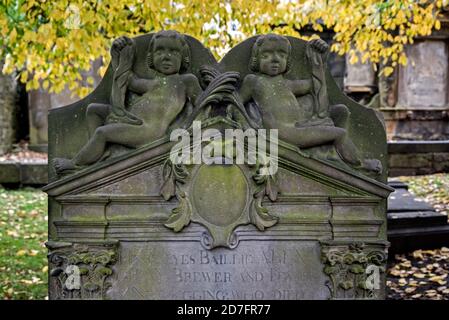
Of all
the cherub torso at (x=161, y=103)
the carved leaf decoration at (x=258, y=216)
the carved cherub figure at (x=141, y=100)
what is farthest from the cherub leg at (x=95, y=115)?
the carved leaf decoration at (x=258, y=216)

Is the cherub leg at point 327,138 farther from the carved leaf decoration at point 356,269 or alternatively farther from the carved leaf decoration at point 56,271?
the carved leaf decoration at point 56,271

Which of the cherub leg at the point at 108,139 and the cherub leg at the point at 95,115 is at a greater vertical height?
the cherub leg at the point at 95,115

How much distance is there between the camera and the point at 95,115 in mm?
3105

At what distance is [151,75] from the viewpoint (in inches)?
125

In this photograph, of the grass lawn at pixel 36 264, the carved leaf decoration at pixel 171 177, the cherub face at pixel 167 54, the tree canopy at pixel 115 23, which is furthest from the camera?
the tree canopy at pixel 115 23

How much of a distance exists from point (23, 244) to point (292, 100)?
461 centimetres

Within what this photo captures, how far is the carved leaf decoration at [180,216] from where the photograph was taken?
119 inches

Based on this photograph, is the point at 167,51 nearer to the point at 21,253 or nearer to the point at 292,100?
the point at 292,100

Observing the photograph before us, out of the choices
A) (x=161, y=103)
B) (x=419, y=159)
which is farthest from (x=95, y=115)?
(x=419, y=159)

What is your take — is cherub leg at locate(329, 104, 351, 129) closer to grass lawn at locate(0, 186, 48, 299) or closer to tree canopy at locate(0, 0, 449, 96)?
tree canopy at locate(0, 0, 449, 96)

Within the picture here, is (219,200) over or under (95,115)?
under

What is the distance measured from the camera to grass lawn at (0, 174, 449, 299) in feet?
15.9

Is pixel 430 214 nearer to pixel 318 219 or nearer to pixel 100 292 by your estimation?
pixel 318 219

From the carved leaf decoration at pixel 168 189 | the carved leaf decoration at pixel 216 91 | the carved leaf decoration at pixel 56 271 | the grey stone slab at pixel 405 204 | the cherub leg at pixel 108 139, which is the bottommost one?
the carved leaf decoration at pixel 56 271
